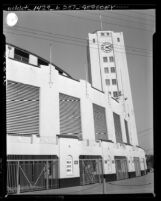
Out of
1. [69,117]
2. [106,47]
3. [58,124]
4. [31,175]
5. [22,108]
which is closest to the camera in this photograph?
[106,47]

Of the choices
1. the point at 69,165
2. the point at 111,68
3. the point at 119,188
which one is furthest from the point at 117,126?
the point at 119,188

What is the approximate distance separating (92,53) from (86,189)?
335 centimetres

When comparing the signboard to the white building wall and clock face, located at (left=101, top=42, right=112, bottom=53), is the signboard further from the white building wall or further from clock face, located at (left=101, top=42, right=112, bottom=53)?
clock face, located at (left=101, top=42, right=112, bottom=53)

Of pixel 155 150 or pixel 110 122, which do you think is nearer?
pixel 155 150

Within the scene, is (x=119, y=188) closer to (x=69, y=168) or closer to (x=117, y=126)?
(x=69, y=168)

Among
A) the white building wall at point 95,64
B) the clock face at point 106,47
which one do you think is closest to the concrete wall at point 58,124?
the white building wall at point 95,64

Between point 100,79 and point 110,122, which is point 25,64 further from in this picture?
point 110,122

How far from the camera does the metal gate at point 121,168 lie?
6.68m

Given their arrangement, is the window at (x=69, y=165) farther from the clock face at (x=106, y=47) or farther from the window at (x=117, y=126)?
the clock face at (x=106, y=47)

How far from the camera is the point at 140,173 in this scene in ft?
20.3

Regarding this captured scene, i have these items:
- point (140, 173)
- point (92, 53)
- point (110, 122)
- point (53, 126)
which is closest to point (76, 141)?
point (53, 126)

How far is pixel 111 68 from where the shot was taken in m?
7.22

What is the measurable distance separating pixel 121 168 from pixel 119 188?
49.8 inches

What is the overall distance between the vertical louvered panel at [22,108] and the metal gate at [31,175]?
86cm
